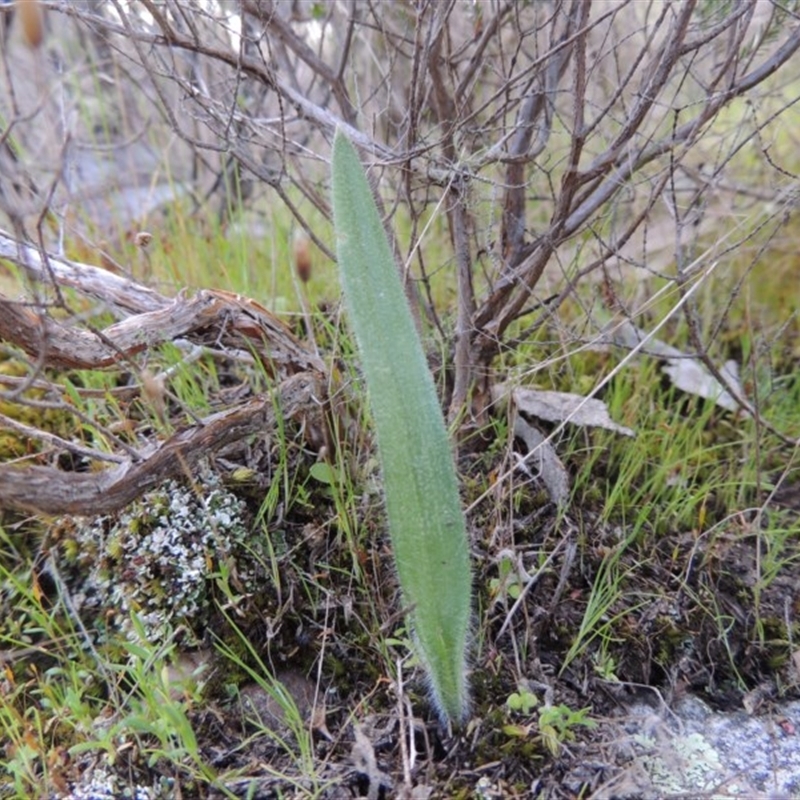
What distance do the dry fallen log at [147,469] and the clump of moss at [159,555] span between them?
0.07 metres

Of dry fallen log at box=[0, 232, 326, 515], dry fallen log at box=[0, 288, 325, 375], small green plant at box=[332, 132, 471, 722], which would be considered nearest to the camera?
small green plant at box=[332, 132, 471, 722]

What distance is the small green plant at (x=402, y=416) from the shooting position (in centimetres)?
104

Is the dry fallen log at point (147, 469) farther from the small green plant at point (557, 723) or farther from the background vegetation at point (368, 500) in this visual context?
the small green plant at point (557, 723)

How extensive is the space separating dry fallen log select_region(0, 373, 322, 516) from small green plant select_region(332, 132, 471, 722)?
1.06 ft

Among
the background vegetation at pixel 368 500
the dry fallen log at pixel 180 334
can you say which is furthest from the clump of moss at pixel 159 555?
the dry fallen log at pixel 180 334

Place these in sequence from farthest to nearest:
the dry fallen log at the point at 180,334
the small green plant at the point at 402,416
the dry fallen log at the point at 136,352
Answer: the dry fallen log at the point at 180,334, the dry fallen log at the point at 136,352, the small green plant at the point at 402,416

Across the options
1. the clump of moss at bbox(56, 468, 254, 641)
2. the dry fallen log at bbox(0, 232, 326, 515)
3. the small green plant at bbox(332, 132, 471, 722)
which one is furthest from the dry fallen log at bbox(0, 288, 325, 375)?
the small green plant at bbox(332, 132, 471, 722)

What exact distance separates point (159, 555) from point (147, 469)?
18 cm

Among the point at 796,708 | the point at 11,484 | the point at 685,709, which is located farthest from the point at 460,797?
the point at 11,484

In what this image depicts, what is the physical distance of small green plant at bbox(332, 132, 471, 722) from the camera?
1.04 m

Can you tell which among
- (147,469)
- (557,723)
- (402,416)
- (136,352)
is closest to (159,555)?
(147,469)

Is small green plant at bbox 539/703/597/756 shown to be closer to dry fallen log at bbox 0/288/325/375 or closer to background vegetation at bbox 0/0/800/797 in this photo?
background vegetation at bbox 0/0/800/797

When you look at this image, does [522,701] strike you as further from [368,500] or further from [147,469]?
[147,469]

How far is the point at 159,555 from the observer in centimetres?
134
